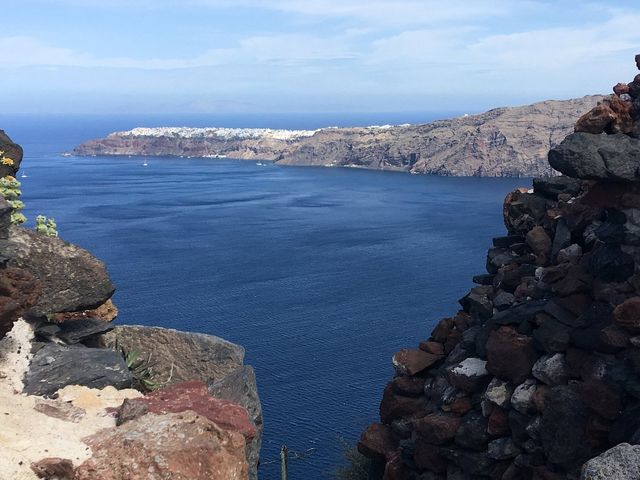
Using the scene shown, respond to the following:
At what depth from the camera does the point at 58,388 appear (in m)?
12.1

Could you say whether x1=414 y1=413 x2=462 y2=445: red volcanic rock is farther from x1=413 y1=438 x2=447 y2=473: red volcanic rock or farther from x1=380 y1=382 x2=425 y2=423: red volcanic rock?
x1=380 y1=382 x2=425 y2=423: red volcanic rock

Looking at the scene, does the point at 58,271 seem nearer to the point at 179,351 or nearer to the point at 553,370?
the point at 179,351

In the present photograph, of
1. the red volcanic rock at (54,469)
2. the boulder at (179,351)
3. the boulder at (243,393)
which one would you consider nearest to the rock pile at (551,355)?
the boulder at (179,351)

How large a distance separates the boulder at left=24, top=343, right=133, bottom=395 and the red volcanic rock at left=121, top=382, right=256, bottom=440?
1370 millimetres

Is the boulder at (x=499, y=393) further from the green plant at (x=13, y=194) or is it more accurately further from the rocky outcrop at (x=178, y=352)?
the green plant at (x=13, y=194)

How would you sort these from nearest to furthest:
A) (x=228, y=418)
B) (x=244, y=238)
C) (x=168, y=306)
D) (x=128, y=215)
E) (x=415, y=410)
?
(x=228, y=418) → (x=415, y=410) → (x=168, y=306) → (x=244, y=238) → (x=128, y=215)

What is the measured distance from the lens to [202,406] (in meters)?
11.0

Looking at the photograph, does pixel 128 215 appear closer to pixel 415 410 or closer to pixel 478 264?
pixel 478 264

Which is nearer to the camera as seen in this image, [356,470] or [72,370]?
[72,370]

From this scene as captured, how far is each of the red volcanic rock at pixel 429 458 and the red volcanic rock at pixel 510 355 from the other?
9.25 ft

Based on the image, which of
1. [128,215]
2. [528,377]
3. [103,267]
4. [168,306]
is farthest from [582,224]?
[128,215]

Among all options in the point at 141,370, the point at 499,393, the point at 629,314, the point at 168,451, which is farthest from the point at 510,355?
the point at 168,451

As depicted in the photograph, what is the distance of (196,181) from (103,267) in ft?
544

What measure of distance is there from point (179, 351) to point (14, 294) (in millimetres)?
4322
